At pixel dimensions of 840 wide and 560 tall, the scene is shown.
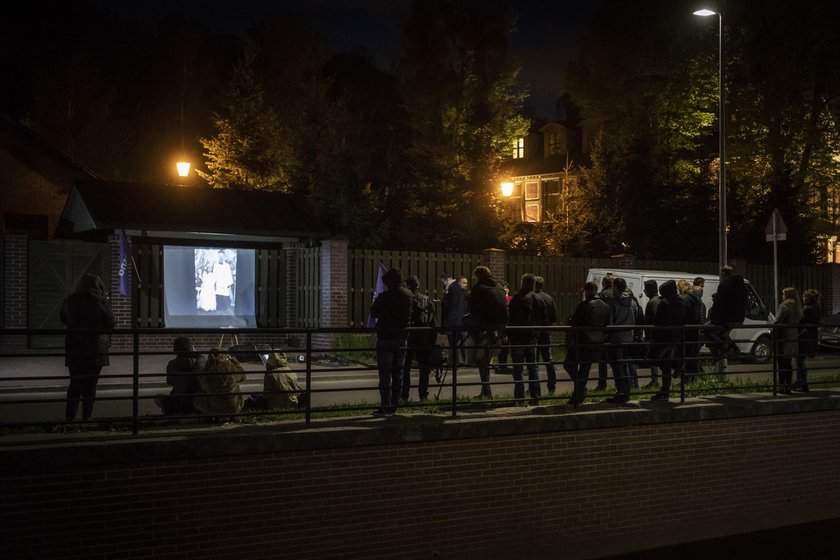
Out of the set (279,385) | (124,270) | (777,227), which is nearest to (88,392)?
(279,385)

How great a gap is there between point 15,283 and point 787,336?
14.3 m

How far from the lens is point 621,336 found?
11.1 meters

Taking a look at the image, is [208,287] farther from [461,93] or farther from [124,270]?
[461,93]

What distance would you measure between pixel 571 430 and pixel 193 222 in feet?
42.2

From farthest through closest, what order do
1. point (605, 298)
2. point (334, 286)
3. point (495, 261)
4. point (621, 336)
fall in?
1. point (495, 261)
2. point (334, 286)
3. point (605, 298)
4. point (621, 336)

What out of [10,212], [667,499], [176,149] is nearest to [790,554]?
[667,499]

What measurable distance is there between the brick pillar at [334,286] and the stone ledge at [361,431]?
9957 millimetres

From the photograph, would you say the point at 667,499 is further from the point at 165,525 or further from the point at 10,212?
the point at 10,212

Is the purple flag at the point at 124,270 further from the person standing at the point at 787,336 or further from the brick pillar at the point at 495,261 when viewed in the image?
the person standing at the point at 787,336

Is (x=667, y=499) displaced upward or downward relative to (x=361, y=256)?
downward

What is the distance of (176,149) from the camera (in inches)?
1914

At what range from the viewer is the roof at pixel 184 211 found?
64.2 feet

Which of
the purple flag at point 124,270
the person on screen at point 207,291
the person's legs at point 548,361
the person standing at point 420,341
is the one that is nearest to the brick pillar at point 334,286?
the person on screen at point 207,291

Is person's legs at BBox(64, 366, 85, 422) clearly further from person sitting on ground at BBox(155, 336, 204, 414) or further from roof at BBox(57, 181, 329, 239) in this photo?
roof at BBox(57, 181, 329, 239)
